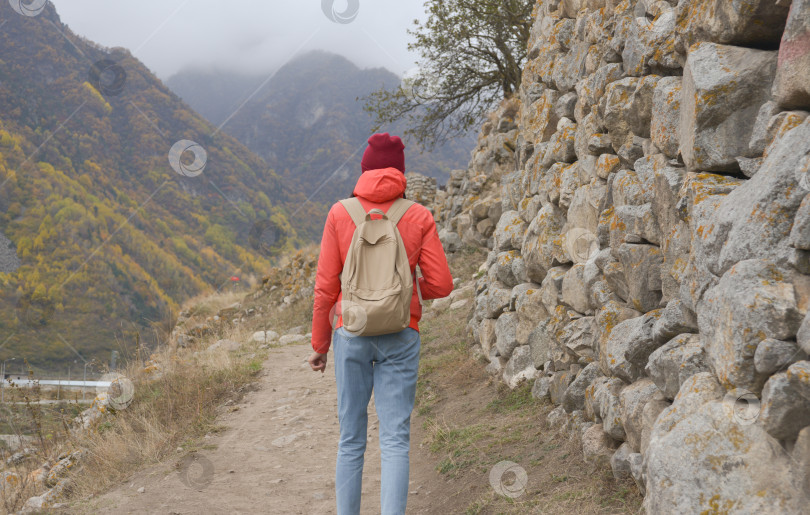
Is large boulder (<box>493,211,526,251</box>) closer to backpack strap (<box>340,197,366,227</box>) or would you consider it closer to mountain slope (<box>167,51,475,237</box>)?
backpack strap (<box>340,197,366,227</box>)

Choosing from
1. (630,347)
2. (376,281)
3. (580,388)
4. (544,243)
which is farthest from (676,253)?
(544,243)

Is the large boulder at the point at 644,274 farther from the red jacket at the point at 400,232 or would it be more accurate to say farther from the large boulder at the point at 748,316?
the red jacket at the point at 400,232

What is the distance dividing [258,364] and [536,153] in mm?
4792

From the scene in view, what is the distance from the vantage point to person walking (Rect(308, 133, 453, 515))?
268cm

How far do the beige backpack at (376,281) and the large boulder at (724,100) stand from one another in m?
1.44

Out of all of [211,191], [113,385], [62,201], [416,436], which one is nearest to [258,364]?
[113,385]

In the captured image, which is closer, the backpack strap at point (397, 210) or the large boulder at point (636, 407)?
the backpack strap at point (397, 210)

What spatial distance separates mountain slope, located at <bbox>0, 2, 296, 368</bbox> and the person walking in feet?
83.9

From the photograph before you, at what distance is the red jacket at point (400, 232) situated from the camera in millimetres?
2822

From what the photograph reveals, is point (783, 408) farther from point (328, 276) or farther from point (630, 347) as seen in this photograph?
point (328, 276)

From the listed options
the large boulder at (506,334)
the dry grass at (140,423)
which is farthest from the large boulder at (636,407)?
the dry grass at (140,423)

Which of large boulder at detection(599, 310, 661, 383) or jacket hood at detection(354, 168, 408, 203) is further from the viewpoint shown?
large boulder at detection(599, 310, 661, 383)

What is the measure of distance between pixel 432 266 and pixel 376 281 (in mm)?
339

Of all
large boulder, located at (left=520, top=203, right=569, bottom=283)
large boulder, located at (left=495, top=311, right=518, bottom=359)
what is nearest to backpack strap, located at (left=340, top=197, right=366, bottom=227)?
large boulder, located at (left=520, top=203, right=569, bottom=283)
